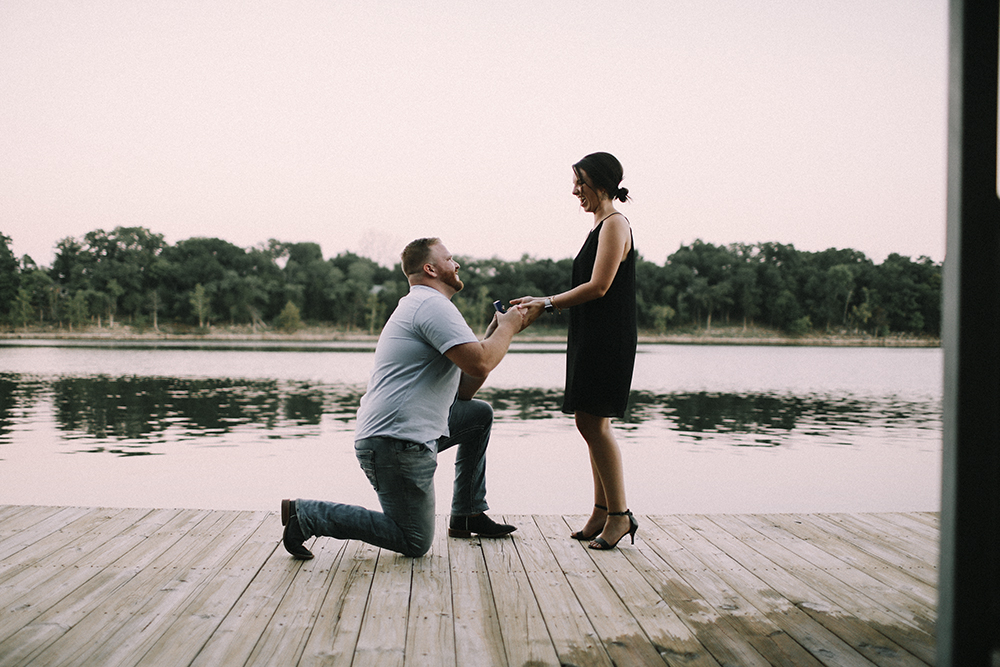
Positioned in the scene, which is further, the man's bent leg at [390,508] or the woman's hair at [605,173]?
the woman's hair at [605,173]

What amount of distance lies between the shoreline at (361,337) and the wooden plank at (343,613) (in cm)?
4392

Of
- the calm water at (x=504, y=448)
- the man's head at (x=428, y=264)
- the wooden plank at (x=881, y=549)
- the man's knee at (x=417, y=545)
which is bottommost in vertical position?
the calm water at (x=504, y=448)

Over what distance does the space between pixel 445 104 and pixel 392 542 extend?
7722 centimetres

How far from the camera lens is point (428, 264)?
8.39 feet

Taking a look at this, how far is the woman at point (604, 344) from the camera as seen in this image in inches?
106

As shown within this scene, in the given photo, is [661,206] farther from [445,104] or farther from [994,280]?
[994,280]

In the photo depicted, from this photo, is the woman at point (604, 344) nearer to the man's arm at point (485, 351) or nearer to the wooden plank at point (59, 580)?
the man's arm at point (485, 351)

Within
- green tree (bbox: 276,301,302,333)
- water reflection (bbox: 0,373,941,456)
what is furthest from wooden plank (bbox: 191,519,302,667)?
green tree (bbox: 276,301,302,333)

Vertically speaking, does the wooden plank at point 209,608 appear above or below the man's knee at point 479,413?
below

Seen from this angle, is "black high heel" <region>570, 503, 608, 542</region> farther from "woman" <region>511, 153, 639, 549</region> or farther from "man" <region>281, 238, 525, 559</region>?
"man" <region>281, 238, 525, 559</region>

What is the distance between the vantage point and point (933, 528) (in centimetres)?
309

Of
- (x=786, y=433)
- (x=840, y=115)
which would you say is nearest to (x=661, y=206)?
(x=840, y=115)

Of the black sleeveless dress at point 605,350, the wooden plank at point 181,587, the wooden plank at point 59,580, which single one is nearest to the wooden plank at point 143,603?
the wooden plank at point 181,587

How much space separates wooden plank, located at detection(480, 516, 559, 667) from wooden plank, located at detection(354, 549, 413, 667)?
0.26m
